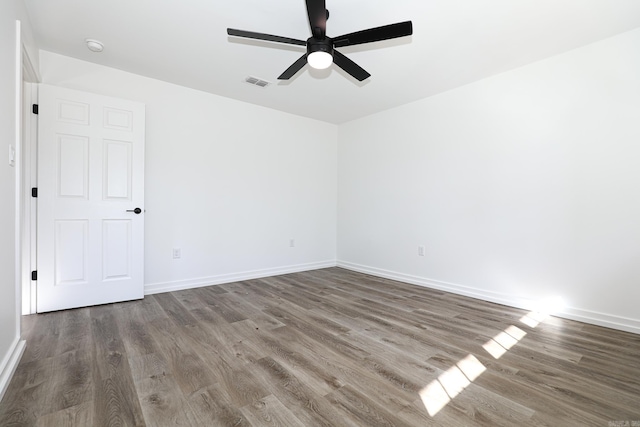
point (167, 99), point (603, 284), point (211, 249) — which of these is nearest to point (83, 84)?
point (167, 99)

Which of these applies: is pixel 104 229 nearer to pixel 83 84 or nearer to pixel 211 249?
pixel 211 249

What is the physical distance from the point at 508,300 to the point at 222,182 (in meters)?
3.69

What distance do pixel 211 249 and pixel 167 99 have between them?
1.93 metres

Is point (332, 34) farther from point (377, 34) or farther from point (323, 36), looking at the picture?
point (377, 34)

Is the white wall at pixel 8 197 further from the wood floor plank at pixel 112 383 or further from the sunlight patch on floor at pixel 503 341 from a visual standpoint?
the sunlight patch on floor at pixel 503 341

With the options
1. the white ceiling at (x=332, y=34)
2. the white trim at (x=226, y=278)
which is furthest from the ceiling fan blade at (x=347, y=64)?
the white trim at (x=226, y=278)

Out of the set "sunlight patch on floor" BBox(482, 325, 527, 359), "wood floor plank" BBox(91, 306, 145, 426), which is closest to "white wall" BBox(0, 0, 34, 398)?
"wood floor plank" BBox(91, 306, 145, 426)

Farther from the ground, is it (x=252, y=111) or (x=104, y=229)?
(x=252, y=111)

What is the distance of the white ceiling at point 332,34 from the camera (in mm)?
2227

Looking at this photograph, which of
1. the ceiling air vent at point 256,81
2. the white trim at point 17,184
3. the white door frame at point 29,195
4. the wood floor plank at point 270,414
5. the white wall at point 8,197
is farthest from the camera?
the ceiling air vent at point 256,81

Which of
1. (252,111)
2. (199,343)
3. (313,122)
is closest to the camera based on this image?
(199,343)

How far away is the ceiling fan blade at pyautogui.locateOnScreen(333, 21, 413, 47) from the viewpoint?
1886mm

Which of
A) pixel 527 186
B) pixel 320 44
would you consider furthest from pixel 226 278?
pixel 527 186

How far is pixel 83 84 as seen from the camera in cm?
310
